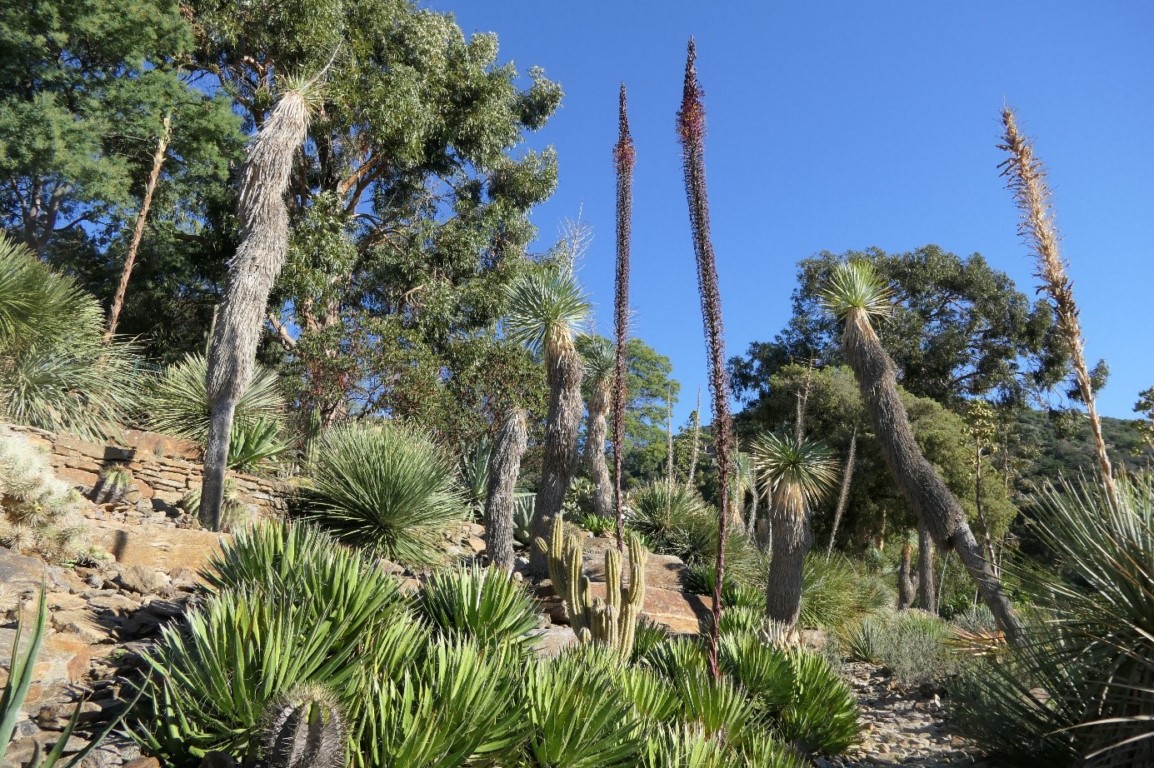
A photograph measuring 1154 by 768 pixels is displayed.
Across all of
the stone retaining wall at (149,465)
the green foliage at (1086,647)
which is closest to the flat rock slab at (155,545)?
the stone retaining wall at (149,465)

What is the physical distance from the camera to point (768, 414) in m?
27.1

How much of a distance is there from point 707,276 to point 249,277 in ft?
18.5

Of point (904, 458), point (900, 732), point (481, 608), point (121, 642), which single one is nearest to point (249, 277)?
point (121, 642)

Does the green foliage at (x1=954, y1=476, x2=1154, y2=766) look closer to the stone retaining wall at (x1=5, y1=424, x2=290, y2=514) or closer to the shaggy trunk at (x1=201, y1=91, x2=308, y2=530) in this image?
the shaggy trunk at (x1=201, y1=91, x2=308, y2=530)

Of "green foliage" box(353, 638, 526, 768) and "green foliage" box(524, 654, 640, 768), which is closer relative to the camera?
"green foliage" box(353, 638, 526, 768)

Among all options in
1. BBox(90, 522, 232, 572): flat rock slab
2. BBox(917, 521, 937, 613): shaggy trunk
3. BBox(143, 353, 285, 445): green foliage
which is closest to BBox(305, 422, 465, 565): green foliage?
BBox(143, 353, 285, 445): green foliage

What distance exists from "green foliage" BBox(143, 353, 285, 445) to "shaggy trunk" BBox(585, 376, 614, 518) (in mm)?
5911

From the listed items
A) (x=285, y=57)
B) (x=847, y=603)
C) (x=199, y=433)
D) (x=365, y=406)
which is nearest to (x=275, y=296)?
(x=365, y=406)

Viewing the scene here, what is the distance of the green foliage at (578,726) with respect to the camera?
12.7 ft

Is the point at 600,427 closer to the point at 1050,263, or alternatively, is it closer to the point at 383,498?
the point at 383,498

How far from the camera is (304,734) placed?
10.3 feet

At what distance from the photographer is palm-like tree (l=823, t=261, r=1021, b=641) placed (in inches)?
337

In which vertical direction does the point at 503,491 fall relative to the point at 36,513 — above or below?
above

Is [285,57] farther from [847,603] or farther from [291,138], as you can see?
[847,603]
